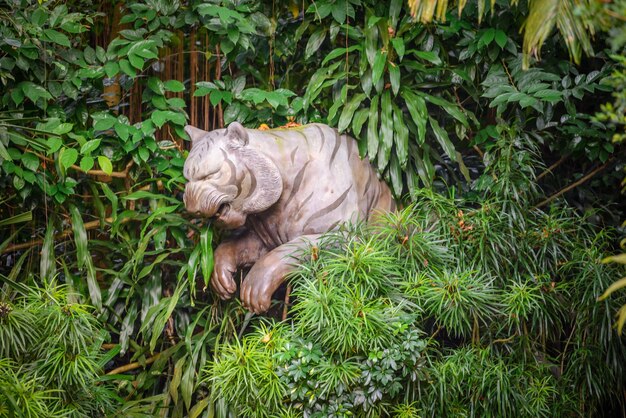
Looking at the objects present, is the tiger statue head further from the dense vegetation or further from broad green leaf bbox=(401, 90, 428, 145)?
broad green leaf bbox=(401, 90, 428, 145)

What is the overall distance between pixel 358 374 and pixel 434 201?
2.90 feet

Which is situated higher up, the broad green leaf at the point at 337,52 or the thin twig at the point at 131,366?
the broad green leaf at the point at 337,52

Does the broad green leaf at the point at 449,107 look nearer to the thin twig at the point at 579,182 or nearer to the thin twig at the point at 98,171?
the thin twig at the point at 579,182

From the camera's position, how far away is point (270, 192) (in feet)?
12.2

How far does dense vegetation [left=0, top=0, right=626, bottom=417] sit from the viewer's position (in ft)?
10.8

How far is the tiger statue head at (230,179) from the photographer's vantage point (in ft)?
11.8

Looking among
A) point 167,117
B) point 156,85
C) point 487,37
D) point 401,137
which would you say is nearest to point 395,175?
point 401,137

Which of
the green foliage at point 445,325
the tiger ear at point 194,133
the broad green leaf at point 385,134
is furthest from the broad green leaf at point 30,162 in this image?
the broad green leaf at point 385,134

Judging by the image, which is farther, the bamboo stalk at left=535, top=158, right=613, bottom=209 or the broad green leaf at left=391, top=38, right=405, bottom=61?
the bamboo stalk at left=535, top=158, right=613, bottom=209

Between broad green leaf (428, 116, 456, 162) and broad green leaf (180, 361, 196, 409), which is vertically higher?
broad green leaf (428, 116, 456, 162)

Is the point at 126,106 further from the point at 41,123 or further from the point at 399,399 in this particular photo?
the point at 399,399

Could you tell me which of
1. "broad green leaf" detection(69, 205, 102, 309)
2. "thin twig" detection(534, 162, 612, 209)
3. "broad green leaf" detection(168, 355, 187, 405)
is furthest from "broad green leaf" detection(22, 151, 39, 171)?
"thin twig" detection(534, 162, 612, 209)

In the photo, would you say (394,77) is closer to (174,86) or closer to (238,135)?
(238,135)

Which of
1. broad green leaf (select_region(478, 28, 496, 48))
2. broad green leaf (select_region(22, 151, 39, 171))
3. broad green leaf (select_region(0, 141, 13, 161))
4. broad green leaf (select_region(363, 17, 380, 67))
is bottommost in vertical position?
broad green leaf (select_region(22, 151, 39, 171))
